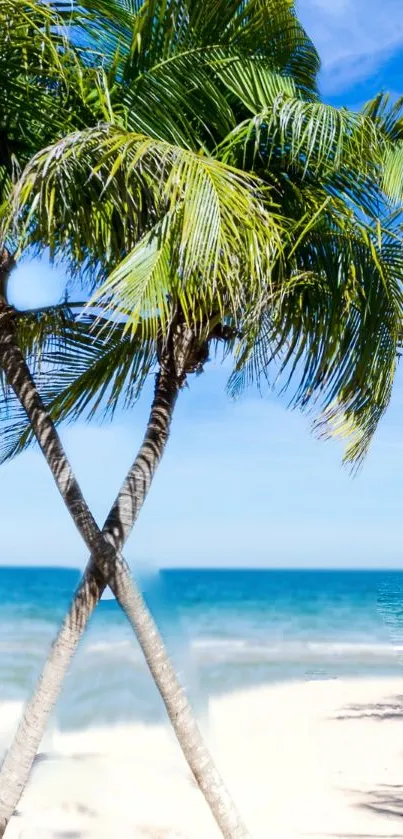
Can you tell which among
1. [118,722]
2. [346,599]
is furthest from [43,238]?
[346,599]

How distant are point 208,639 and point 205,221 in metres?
30.2

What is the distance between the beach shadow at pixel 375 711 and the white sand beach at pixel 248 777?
0.02 meters

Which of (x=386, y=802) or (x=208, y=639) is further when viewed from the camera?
(x=208, y=639)

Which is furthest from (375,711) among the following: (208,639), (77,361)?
(208,639)

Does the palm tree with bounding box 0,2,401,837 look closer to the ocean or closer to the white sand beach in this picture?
the ocean

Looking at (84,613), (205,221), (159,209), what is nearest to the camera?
(205,221)

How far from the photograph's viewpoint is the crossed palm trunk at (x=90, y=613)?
187 inches

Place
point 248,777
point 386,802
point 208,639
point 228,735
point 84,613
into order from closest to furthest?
point 84,613, point 386,802, point 248,777, point 228,735, point 208,639

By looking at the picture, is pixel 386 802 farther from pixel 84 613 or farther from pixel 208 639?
pixel 208 639

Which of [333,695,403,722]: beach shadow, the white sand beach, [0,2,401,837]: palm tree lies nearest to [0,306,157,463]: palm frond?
[0,2,401,837]: palm tree

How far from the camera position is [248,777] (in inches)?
370

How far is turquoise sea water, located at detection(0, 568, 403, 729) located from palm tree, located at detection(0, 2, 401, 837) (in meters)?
1.28

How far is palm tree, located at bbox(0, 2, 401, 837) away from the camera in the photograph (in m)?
4.15

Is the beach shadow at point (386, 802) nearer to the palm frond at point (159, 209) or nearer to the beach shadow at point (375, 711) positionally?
the beach shadow at point (375, 711)
